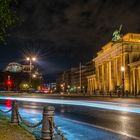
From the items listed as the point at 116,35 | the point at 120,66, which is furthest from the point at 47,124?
the point at 116,35

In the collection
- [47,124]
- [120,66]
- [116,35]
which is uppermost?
[116,35]

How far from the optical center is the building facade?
104 metres

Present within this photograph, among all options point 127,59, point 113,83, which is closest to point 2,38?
point 127,59

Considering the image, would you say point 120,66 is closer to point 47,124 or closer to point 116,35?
point 116,35

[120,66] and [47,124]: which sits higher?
[120,66]

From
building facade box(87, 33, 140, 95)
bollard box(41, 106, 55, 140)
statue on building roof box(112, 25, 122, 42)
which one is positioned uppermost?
statue on building roof box(112, 25, 122, 42)

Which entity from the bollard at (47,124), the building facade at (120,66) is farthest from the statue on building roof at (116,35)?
the bollard at (47,124)

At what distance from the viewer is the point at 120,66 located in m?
120

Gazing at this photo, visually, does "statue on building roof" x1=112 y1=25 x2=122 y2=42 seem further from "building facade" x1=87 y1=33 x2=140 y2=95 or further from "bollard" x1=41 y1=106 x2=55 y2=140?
"bollard" x1=41 y1=106 x2=55 y2=140

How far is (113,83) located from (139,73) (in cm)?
3009

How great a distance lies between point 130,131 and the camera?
14789 mm

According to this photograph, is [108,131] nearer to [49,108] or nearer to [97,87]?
[49,108]

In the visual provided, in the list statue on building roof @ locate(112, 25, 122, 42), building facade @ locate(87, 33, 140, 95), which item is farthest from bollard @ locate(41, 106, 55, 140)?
statue on building roof @ locate(112, 25, 122, 42)

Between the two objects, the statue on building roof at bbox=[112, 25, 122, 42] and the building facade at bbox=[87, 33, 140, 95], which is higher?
the statue on building roof at bbox=[112, 25, 122, 42]
